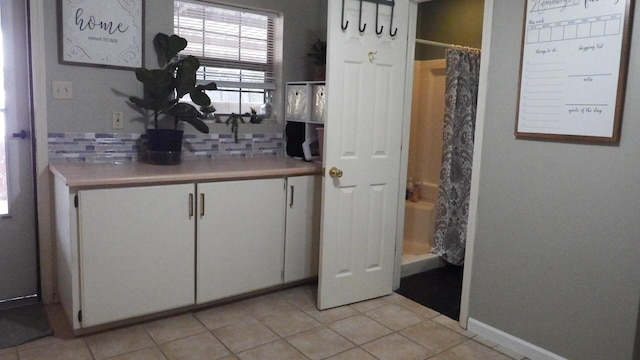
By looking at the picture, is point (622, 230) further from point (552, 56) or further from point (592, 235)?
point (552, 56)

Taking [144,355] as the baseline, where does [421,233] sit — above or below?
above

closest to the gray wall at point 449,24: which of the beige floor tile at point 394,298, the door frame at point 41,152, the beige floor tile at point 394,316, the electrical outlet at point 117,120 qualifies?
Answer: the beige floor tile at point 394,298

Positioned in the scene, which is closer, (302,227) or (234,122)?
(302,227)

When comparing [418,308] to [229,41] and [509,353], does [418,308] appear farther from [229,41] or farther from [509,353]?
[229,41]

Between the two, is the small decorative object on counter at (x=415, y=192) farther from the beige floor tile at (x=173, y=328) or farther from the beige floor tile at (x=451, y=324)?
the beige floor tile at (x=173, y=328)

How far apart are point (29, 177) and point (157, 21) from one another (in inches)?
46.8

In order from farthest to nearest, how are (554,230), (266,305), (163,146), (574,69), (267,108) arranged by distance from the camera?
(267,108), (266,305), (163,146), (554,230), (574,69)

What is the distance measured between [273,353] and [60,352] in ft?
3.33

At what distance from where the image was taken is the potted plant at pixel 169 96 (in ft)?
9.20

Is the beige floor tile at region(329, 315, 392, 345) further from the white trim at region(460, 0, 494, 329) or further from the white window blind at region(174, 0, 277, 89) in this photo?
the white window blind at region(174, 0, 277, 89)

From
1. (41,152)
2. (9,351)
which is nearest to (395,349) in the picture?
(9,351)

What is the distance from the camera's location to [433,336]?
2.64 m

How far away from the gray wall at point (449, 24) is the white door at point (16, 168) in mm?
3083

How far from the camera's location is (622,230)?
2.06 m
